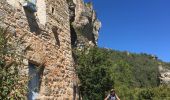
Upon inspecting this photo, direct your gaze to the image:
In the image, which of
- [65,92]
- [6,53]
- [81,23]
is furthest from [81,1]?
[6,53]

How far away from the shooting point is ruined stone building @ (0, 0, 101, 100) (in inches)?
468

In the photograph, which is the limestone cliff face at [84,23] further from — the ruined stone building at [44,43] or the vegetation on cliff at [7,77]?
the vegetation on cliff at [7,77]

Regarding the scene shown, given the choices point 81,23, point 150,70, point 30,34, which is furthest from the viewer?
point 150,70

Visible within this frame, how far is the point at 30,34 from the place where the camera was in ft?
41.3

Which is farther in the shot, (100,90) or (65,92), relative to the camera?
(100,90)

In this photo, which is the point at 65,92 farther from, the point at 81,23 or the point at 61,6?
the point at 81,23

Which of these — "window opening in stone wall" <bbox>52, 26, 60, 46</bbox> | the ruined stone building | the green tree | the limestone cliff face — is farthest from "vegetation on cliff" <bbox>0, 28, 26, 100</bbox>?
the limestone cliff face

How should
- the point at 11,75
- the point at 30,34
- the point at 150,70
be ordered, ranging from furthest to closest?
the point at 150,70
the point at 30,34
the point at 11,75

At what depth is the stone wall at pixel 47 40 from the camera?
38.8ft

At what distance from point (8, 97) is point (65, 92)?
6.41 meters

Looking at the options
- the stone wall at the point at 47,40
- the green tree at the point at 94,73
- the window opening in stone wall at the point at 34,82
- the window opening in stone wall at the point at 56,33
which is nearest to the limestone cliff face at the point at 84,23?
the green tree at the point at 94,73

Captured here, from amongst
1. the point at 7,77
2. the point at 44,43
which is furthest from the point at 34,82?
the point at 7,77

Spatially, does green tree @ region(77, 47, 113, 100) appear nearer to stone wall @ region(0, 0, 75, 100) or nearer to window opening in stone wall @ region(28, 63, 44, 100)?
stone wall @ region(0, 0, 75, 100)

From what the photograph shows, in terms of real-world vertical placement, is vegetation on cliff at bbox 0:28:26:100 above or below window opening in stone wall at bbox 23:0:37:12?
below
